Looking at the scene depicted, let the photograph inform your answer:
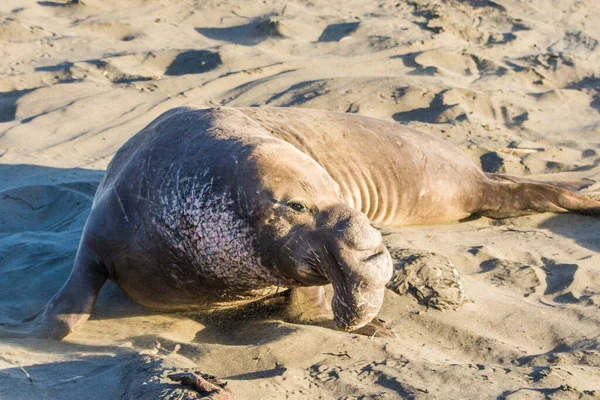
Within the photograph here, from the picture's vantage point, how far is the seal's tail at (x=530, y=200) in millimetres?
5859

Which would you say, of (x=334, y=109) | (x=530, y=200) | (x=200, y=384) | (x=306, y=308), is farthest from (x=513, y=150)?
(x=200, y=384)

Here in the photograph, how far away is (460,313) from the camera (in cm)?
411

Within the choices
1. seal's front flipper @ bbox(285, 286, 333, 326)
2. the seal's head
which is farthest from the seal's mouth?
seal's front flipper @ bbox(285, 286, 333, 326)

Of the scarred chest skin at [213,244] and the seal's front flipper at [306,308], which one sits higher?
the scarred chest skin at [213,244]

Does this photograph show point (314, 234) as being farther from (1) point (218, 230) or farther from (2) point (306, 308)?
(2) point (306, 308)

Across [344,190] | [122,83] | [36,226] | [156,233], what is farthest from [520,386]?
[122,83]

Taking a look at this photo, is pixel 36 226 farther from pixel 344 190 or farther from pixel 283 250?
pixel 283 250

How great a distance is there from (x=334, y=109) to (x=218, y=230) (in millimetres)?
3926

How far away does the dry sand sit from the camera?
3.40 metres

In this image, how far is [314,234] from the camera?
11.2 feet

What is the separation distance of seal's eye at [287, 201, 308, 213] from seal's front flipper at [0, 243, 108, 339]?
3.79 ft

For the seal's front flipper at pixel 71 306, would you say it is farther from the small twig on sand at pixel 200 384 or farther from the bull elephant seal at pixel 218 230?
the small twig on sand at pixel 200 384

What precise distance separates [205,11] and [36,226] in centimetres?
519

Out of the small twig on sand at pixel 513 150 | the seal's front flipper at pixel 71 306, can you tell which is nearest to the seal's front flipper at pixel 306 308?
the seal's front flipper at pixel 71 306
